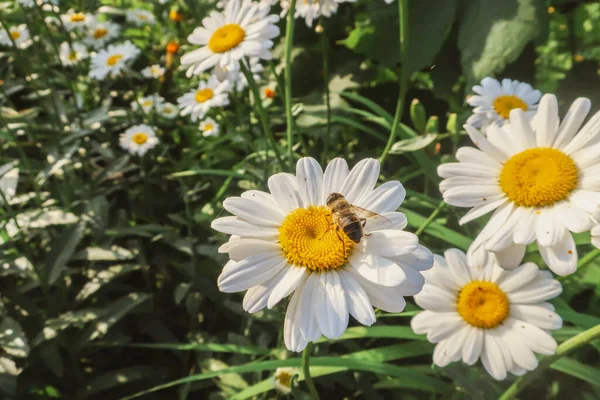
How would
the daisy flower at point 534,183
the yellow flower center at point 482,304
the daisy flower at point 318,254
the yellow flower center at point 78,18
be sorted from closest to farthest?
the daisy flower at point 318,254
the daisy flower at point 534,183
the yellow flower center at point 482,304
the yellow flower center at point 78,18

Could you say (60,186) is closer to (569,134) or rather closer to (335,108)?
(335,108)

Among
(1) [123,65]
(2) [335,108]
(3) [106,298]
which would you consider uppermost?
(1) [123,65]

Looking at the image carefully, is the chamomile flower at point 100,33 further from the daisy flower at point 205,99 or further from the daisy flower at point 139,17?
the daisy flower at point 205,99

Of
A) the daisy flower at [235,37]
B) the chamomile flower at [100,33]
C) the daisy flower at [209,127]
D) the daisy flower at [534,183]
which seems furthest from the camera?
the chamomile flower at [100,33]

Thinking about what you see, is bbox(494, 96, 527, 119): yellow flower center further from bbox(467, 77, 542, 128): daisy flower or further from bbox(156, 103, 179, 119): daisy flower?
bbox(156, 103, 179, 119): daisy flower

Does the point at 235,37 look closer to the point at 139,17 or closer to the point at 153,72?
the point at 153,72

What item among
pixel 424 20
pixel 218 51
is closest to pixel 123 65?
pixel 218 51

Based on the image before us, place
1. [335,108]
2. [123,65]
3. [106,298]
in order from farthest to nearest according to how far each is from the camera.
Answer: [123,65]
[335,108]
[106,298]

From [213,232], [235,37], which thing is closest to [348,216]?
[235,37]

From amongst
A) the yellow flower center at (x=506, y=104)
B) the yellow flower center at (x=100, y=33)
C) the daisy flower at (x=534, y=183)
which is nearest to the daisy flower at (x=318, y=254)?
the daisy flower at (x=534, y=183)
